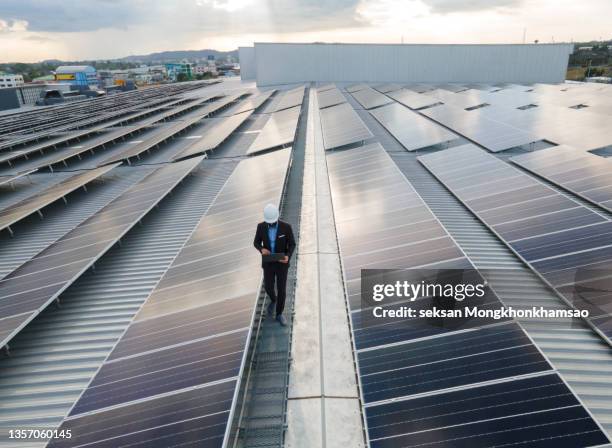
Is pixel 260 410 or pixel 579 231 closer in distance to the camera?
pixel 260 410

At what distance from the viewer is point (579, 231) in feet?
30.7

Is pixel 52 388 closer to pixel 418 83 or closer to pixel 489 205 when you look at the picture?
pixel 489 205

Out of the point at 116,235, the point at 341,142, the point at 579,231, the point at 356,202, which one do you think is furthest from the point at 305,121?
the point at 579,231

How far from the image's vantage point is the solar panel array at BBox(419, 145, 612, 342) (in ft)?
24.1

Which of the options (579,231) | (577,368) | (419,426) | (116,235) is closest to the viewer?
(419,426)

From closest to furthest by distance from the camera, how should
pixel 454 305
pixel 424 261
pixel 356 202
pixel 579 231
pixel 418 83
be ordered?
pixel 454 305, pixel 424 261, pixel 579 231, pixel 356 202, pixel 418 83

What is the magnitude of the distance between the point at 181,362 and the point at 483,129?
2488 cm

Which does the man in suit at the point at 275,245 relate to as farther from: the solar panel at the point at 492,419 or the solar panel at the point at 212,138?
the solar panel at the point at 212,138

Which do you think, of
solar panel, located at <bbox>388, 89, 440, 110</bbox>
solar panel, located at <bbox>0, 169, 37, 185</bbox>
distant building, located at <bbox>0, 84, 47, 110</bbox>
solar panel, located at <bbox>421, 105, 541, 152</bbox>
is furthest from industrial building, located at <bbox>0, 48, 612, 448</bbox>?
distant building, located at <bbox>0, 84, 47, 110</bbox>

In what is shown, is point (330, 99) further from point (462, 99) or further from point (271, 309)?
point (271, 309)

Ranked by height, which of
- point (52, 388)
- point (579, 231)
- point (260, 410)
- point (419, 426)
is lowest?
point (260, 410)

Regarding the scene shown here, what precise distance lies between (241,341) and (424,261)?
489 cm

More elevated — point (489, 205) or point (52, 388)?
point (489, 205)

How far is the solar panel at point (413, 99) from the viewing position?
125 feet
